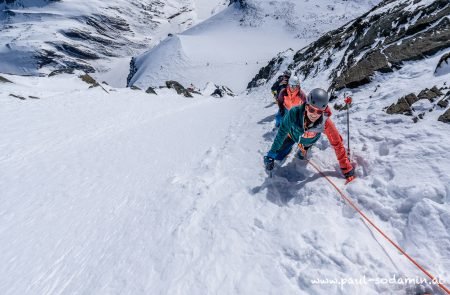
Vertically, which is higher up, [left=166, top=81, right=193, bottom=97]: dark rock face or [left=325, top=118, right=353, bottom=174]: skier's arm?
[left=325, top=118, right=353, bottom=174]: skier's arm

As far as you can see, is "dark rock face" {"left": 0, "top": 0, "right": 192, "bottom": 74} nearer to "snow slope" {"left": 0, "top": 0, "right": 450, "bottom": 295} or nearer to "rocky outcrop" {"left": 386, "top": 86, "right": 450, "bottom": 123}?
"snow slope" {"left": 0, "top": 0, "right": 450, "bottom": 295}

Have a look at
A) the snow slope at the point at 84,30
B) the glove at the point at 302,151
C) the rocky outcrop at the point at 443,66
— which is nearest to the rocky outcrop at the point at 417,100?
the rocky outcrop at the point at 443,66

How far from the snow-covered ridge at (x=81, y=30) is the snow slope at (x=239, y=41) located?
282ft

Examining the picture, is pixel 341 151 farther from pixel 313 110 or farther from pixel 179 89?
pixel 179 89

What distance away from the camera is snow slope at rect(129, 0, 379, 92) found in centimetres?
5371

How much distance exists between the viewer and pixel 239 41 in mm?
66938

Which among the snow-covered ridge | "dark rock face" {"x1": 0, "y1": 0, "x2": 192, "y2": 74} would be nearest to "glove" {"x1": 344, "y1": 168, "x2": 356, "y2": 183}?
"dark rock face" {"x1": 0, "y1": 0, "x2": 192, "y2": 74}

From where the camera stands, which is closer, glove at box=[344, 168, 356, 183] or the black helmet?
the black helmet

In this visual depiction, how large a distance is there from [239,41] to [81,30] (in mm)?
127096

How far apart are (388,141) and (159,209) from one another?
488 centimetres

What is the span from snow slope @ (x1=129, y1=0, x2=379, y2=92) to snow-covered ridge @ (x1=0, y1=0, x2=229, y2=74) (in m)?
85.9

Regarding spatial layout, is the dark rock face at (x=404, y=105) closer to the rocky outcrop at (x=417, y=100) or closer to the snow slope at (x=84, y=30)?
the rocky outcrop at (x=417, y=100)

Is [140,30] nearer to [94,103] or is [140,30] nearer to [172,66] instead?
[172,66]

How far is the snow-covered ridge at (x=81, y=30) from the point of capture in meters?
135
